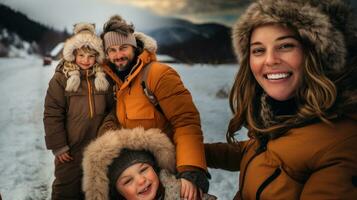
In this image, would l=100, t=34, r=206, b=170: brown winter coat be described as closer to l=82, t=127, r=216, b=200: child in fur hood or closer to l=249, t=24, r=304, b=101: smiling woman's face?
l=82, t=127, r=216, b=200: child in fur hood

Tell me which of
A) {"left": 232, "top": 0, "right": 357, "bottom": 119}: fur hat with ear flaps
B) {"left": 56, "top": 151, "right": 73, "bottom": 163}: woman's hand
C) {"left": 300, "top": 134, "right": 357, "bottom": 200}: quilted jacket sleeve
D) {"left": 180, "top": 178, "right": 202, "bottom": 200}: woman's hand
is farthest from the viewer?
{"left": 56, "top": 151, "right": 73, "bottom": 163}: woman's hand

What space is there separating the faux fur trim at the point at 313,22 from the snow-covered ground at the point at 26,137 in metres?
2.29

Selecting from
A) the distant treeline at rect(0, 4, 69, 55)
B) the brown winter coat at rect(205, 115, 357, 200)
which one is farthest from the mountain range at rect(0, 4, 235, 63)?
the brown winter coat at rect(205, 115, 357, 200)

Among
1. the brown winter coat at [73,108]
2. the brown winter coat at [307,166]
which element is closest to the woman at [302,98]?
the brown winter coat at [307,166]

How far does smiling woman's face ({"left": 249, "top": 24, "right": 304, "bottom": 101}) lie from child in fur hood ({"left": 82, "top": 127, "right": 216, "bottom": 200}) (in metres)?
0.72

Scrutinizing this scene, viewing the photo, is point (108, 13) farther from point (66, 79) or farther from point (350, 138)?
point (350, 138)

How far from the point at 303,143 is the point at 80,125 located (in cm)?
153

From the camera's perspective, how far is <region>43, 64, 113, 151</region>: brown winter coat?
231cm

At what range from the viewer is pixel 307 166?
1.20 m

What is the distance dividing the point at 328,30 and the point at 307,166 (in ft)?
1.50

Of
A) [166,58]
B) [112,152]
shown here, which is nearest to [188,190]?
[112,152]

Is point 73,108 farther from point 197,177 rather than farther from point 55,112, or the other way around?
point 197,177

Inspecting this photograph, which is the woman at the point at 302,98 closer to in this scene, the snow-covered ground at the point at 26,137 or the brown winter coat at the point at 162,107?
the brown winter coat at the point at 162,107

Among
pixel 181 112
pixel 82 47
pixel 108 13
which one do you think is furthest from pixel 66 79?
pixel 108 13
